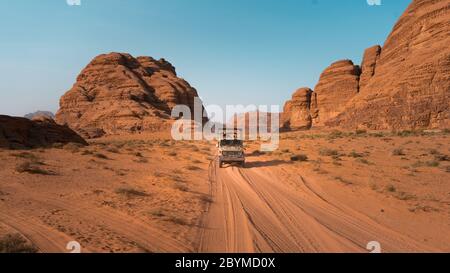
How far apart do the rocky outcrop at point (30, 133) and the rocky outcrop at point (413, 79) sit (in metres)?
51.4

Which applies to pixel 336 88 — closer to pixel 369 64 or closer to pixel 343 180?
pixel 369 64

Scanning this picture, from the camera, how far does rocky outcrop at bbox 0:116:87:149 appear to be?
22047 mm

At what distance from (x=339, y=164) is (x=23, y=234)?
49.8 feet

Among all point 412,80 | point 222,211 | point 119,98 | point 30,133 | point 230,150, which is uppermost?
point 119,98

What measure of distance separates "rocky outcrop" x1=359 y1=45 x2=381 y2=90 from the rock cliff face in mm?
10928

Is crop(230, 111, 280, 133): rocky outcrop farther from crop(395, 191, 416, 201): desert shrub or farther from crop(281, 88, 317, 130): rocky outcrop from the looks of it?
crop(395, 191, 416, 201): desert shrub

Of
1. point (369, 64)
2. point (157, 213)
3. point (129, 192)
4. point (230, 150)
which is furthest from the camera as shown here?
point (369, 64)

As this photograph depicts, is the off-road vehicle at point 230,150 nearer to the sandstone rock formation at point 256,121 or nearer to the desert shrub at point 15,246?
the desert shrub at point 15,246

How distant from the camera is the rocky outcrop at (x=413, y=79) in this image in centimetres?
4341

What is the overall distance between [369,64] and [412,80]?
1331 inches

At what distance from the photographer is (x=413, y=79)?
47.5 m

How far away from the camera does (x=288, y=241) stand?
531 cm

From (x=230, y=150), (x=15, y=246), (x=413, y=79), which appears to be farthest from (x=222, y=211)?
(x=413, y=79)
